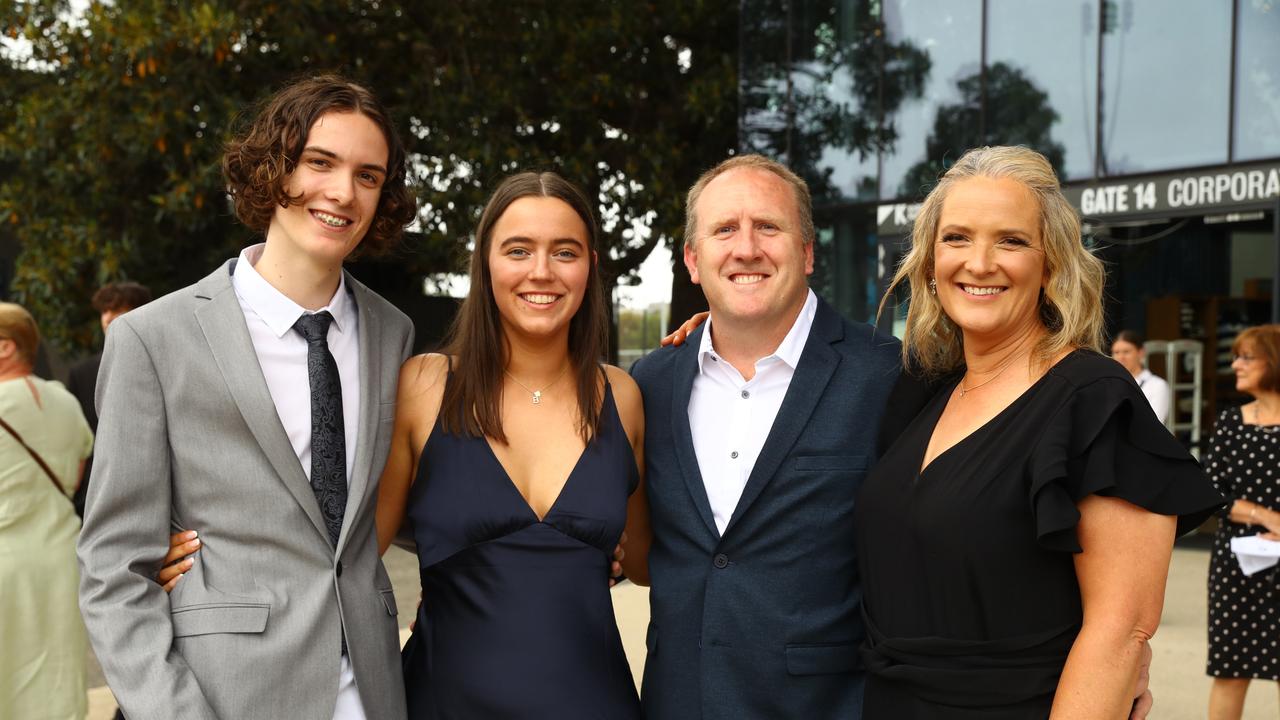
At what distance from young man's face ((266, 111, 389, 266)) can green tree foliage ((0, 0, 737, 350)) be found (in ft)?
28.6

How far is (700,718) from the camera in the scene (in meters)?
2.64

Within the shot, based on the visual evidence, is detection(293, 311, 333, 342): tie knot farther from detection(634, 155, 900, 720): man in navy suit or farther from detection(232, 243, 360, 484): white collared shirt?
detection(634, 155, 900, 720): man in navy suit

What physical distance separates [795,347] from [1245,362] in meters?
3.78

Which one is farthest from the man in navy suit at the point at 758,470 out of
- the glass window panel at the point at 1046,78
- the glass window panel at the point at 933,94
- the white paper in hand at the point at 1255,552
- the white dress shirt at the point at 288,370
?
the glass window panel at the point at 933,94

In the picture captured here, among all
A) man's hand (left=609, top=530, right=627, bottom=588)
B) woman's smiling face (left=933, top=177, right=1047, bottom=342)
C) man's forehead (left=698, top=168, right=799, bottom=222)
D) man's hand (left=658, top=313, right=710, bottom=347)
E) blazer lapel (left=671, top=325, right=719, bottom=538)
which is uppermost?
man's forehead (left=698, top=168, right=799, bottom=222)

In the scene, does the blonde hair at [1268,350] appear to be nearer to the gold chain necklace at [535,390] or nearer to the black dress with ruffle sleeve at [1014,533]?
the black dress with ruffle sleeve at [1014,533]

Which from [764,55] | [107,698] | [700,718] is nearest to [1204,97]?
[764,55]

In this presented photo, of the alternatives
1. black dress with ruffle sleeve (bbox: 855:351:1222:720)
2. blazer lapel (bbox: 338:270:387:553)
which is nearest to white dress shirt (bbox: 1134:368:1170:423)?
black dress with ruffle sleeve (bbox: 855:351:1222:720)

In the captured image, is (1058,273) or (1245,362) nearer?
(1058,273)

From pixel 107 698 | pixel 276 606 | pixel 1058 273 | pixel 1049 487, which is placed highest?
pixel 1058 273

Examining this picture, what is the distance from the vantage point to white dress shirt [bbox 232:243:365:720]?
2.26m

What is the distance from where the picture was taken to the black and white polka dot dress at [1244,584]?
5.23m

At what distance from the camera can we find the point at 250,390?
2141 mm

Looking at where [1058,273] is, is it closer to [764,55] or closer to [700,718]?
[700,718]
